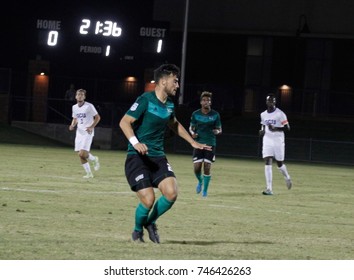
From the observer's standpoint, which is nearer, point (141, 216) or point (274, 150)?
point (141, 216)

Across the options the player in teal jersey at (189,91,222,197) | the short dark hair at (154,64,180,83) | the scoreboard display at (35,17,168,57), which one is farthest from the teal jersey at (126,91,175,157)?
the scoreboard display at (35,17,168,57)

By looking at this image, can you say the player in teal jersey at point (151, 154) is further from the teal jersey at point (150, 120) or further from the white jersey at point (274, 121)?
the white jersey at point (274, 121)

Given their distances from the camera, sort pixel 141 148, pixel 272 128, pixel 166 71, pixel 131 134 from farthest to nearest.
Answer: pixel 272 128
pixel 166 71
pixel 131 134
pixel 141 148

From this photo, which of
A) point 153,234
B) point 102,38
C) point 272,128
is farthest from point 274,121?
point 102,38

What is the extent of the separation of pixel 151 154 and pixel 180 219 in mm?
3758

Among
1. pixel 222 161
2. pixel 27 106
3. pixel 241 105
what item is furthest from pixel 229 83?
pixel 222 161

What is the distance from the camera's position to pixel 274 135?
→ 2497cm

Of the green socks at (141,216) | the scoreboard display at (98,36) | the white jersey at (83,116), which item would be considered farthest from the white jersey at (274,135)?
the scoreboard display at (98,36)

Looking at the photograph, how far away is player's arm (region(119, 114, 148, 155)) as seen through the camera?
13047mm

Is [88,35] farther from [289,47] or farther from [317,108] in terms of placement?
[289,47]

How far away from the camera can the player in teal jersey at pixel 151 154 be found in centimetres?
1337

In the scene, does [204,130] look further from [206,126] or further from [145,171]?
[145,171]

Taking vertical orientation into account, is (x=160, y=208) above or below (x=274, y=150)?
below

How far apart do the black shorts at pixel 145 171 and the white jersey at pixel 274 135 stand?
11.4 meters
